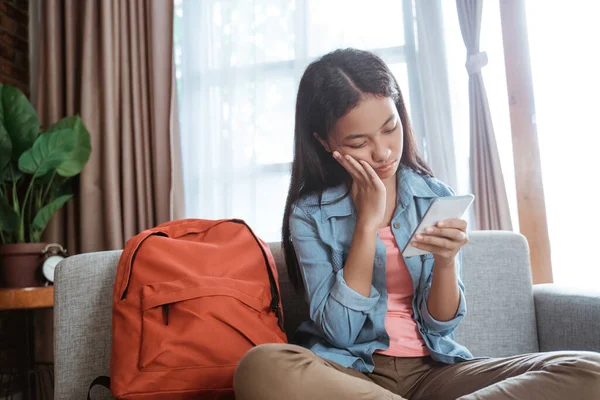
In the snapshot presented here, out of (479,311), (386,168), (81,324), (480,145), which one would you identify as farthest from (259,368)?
(480,145)

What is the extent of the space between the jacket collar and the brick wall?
6.53 ft

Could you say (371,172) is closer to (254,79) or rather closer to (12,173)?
(254,79)

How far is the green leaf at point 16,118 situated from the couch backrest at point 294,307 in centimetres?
99

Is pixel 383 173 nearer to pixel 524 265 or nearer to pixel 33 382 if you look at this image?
pixel 524 265

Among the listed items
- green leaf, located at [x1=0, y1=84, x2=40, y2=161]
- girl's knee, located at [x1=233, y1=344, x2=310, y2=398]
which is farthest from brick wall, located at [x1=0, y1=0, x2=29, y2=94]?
girl's knee, located at [x1=233, y1=344, x2=310, y2=398]

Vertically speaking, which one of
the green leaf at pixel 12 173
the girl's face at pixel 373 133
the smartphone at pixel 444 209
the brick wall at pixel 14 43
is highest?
the brick wall at pixel 14 43

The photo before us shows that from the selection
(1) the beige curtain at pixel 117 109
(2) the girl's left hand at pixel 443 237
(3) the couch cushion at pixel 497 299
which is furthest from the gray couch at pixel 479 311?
(1) the beige curtain at pixel 117 109

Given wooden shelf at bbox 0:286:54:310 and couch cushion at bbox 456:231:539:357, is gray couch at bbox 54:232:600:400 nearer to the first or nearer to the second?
couch cushion at bbox 456:231:539:357

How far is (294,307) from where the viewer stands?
138cm

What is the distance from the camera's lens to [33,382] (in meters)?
2.20

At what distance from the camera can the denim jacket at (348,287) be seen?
103cm

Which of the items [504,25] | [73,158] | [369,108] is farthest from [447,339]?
[73,158]

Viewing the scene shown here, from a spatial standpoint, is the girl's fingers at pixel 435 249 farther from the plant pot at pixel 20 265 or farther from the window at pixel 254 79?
the plant pot at pixel 20 265

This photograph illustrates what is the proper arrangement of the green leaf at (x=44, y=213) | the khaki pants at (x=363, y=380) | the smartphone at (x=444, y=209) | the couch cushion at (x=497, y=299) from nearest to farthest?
the khaki pants at (x=363, y=380), the smartphone at (x=444, y=209), the couch cushion at (x=497, y=299), the green leaf at (x=44, y=213)
